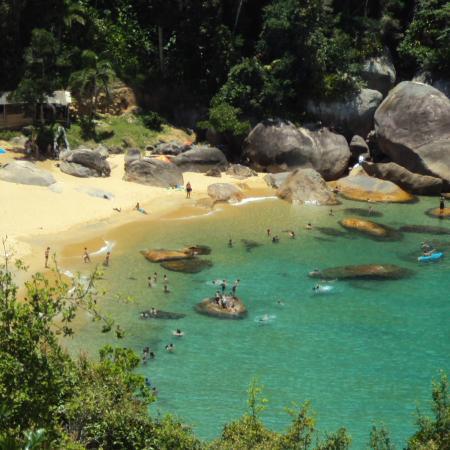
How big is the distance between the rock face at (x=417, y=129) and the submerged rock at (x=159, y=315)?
27.0 metres

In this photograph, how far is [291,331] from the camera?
1188 inches

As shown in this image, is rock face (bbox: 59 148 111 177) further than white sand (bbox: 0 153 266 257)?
Yes

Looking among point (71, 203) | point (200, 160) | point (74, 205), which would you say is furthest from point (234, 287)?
point (200, 160)

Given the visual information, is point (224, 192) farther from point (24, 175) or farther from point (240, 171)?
point (24, 175)

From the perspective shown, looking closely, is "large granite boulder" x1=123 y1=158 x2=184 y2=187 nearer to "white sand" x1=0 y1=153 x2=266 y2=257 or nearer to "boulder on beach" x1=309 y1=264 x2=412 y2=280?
"white sand" x1=0 y1=153 x2=266 y2=257

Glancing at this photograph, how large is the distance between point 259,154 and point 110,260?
20417 mm

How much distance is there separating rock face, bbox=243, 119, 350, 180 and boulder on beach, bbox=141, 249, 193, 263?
17.6 m

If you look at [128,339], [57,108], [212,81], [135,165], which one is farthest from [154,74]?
[128,339]

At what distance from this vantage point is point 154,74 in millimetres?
59312

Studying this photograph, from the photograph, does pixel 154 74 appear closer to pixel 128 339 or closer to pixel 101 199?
pixel 101 199

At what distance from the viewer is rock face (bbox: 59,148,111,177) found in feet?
156

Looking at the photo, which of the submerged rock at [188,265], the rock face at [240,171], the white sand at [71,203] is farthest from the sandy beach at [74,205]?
the submerged rock at [188,265]

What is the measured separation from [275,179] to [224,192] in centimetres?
517

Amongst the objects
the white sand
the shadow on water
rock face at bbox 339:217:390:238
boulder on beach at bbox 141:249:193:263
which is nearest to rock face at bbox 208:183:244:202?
the white sand
